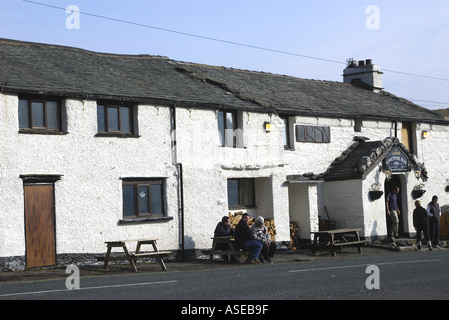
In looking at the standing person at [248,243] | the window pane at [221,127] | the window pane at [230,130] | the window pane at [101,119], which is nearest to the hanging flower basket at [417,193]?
the window pane at [230,130]

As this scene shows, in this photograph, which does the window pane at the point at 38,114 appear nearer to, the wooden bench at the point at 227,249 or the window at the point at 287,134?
the wooden bench at the point at 227,249

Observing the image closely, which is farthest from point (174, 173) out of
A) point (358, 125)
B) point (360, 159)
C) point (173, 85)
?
point (358, 125)

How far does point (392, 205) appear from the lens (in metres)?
27.5

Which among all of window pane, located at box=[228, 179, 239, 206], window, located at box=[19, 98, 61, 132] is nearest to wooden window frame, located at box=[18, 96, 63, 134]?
window, located at box=[19, 98, 61, 132]

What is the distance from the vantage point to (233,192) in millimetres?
25422

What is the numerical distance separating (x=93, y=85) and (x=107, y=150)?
197cm

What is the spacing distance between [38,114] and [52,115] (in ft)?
1.30

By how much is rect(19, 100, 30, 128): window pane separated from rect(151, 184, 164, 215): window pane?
14.1ft

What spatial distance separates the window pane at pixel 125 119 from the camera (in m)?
22.0

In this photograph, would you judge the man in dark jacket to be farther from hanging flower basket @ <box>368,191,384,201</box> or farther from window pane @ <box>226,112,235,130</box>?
hanging flower basket @ <box>368,191,384,201</box>

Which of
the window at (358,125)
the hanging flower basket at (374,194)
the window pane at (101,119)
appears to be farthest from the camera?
the window at (358,125)

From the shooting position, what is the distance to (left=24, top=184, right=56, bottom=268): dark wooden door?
19500 mm

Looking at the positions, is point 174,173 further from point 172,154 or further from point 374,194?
point 374,194
